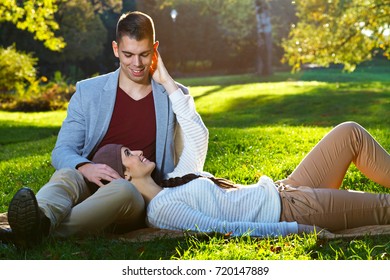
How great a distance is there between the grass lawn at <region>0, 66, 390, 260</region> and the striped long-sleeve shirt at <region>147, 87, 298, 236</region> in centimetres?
10

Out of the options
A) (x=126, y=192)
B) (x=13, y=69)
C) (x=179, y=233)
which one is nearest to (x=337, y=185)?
(x=179, y=233)

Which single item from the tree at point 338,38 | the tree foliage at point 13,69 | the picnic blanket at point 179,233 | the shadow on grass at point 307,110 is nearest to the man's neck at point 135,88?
the picnic blanket at point 179,233

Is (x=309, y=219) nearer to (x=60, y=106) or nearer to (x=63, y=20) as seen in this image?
(x=60, y=106)

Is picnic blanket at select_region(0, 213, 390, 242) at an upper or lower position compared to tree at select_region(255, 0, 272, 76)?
upper

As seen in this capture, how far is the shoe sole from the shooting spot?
319 cm

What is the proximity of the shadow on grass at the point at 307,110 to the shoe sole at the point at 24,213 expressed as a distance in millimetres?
8471

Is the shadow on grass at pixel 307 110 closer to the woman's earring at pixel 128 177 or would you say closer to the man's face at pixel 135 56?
the man's face at pixel 135 56

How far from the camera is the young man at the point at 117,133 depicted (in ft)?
12.0

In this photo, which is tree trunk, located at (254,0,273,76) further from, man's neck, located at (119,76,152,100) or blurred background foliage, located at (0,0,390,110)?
man's neck, located at (119,76,152,100)

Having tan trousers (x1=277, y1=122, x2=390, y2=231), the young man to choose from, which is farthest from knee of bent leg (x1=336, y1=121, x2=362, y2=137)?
the young man

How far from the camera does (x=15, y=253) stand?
Result: 11.2 ft

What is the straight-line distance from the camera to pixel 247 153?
737 centimetres

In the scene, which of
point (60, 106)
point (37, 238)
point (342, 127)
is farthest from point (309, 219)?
point (60, 106)
